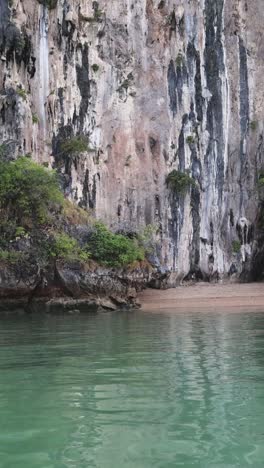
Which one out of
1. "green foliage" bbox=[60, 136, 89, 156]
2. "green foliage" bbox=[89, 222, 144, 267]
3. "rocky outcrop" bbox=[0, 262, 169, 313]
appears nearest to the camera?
"rocky outcrop" bbox=[0, 262, 169, 313]

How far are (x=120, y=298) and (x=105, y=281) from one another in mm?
954

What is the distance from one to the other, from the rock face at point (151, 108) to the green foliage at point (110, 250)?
387 cm

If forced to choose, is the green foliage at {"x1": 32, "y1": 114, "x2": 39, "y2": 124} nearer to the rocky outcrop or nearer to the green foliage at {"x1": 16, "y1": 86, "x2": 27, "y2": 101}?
the green foliage at {"x1": 16, "y1": 86, "x2": 27, "y2": 101}

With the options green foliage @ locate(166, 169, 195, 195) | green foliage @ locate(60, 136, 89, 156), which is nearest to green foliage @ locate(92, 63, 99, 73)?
green foliage @ locate(60, 136, 89, 156)

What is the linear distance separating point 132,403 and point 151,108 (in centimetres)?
2893

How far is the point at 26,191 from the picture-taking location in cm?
2127

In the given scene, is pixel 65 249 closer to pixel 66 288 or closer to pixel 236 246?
pixel 66 288

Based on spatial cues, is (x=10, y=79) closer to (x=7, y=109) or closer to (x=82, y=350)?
(x=7, y=109)

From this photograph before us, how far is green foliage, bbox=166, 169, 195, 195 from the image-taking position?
32.0m

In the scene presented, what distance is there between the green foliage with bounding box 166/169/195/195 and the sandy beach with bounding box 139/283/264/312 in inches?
222

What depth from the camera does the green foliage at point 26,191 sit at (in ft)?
68.9

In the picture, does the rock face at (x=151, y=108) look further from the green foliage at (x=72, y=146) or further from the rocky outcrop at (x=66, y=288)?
the rocky outcrop at (x=66, y=288)

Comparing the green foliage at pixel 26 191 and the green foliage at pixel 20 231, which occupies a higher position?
the green foliage at pixel 26 191

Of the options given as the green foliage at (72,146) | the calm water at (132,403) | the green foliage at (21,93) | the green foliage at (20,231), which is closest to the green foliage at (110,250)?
the green foliage at (20,231)
